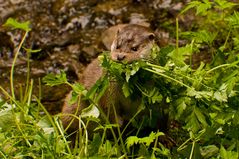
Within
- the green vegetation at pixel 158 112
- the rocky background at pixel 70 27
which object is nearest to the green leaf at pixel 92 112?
the green vegetation at pixel 158 112

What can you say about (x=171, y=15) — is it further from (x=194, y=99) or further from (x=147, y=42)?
(x=194, y=99)

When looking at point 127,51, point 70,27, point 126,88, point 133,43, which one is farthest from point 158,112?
point 70,27

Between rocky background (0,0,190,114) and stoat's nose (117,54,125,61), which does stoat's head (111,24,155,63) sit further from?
rocky background (0,0,190,114)

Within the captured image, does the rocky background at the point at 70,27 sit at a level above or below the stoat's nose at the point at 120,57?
below

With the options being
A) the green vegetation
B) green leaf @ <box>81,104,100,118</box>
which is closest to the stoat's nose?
the green vegetation

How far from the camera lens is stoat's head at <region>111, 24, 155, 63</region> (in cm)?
473

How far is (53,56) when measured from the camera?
7.64 m

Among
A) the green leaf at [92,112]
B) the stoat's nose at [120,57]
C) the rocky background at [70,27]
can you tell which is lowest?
the rocky background at [70,27]

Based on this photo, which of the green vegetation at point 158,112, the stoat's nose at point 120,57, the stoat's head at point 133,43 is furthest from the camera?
the stoat's head at point 133,43

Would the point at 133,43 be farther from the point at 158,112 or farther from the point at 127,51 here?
the point at 158,112

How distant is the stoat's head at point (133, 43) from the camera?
473 centimetres

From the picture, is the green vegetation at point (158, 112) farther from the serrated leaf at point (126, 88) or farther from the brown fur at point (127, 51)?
the brown fur at point (127, 51)

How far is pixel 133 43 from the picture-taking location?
490 cm

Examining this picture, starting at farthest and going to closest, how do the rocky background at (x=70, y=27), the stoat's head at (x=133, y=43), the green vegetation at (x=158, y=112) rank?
the rocky background at (x=70, y=27) → the stoat's head at (x=133, y=43) → the green vegetation at (x=158, y=112)
